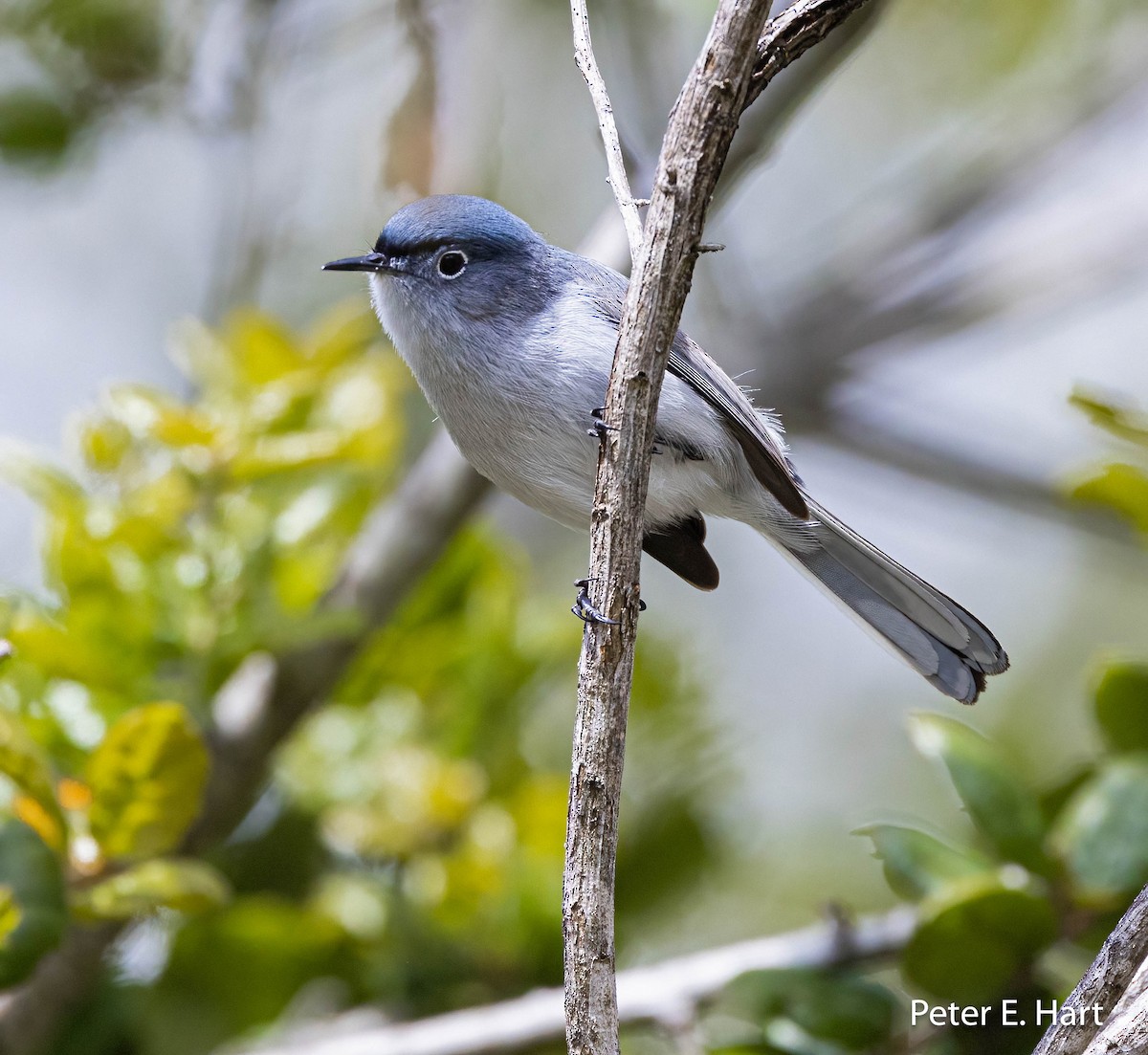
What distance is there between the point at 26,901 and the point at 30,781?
16cm

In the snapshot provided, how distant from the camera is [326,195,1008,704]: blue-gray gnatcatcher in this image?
195cm

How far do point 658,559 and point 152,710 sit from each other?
3.27 ft

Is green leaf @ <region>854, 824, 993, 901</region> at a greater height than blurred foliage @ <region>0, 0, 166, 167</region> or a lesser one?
lesser

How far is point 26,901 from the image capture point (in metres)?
1.63

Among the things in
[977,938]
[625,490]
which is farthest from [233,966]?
[625,490]

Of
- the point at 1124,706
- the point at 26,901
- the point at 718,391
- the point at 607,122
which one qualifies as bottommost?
the point at 26,901

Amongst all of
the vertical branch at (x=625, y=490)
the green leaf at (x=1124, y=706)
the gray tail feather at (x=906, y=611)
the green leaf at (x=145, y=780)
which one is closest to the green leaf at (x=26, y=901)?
the green leaf at (x=145, y=780)

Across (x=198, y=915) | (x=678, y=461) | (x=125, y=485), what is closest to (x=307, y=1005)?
(x=198, y=915)

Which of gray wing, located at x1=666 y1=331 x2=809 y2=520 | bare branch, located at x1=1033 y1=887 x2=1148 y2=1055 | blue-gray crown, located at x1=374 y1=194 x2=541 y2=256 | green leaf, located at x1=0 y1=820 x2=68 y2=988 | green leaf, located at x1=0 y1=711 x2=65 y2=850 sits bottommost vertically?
bare branch, located at x1=1033 y1=887 x2=1148 y2=1055

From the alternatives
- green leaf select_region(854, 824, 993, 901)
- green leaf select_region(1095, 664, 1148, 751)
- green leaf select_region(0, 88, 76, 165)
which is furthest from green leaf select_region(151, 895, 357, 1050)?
green leaf select_region(0, 88, 76, 165)

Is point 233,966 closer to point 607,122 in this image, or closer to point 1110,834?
point 1110,834

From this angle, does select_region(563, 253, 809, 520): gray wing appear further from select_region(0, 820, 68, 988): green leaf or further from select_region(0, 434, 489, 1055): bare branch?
select_region(0, 820, 68, 988): green leaf

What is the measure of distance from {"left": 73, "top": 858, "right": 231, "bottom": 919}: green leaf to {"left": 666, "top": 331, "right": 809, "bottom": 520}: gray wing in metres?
1.05

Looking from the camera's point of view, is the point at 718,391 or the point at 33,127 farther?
the point at 33,127
